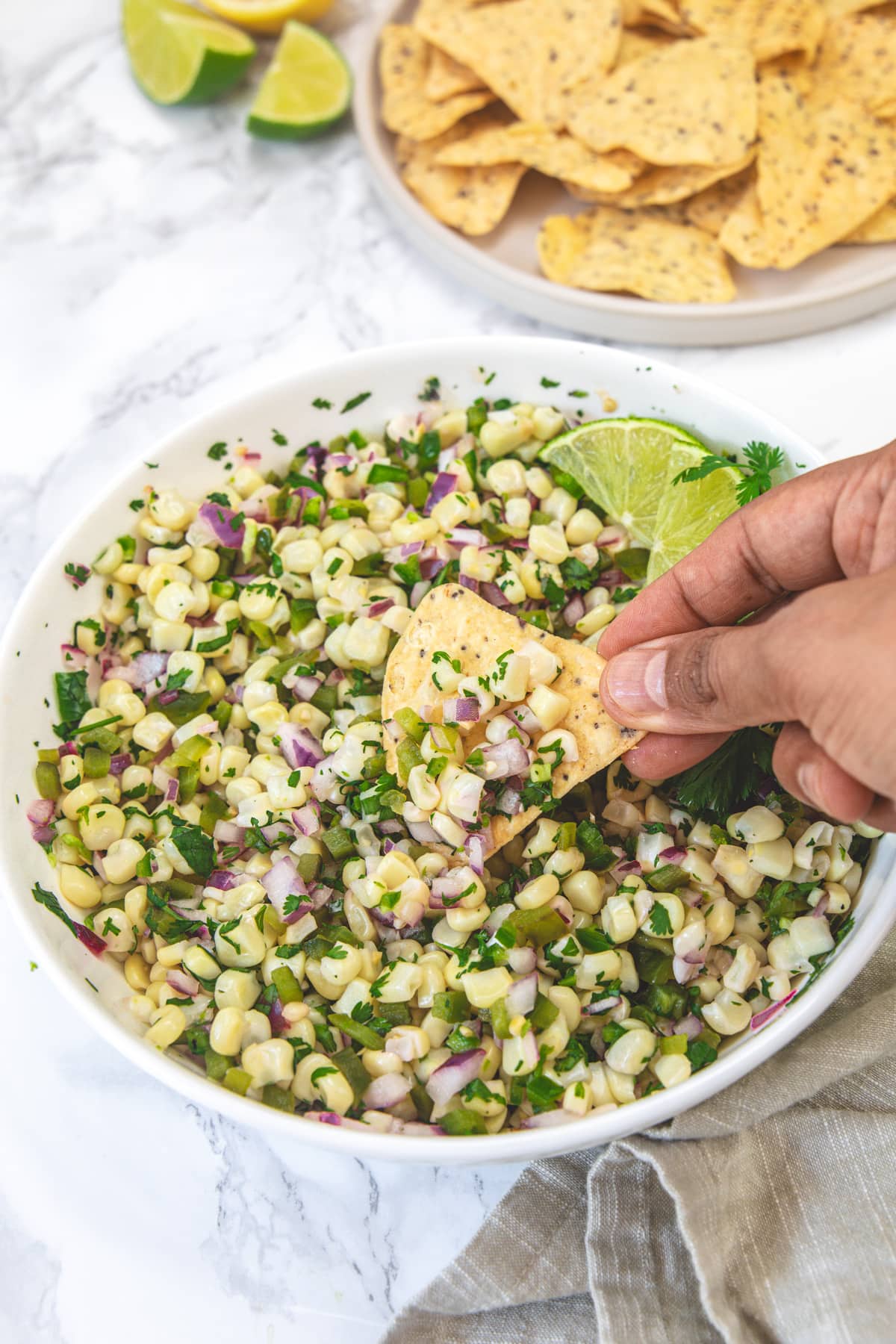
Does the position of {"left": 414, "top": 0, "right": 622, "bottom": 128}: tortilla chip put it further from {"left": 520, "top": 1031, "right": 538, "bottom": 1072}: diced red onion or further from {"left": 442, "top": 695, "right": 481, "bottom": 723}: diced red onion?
{"left": 520, "top": 1031, "right": 538, "bottom": 1072}: diced red onion

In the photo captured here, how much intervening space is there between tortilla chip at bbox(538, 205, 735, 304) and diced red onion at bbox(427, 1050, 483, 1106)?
6.01 feet

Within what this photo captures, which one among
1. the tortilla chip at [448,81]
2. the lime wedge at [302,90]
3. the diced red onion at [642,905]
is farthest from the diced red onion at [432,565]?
the lime wedge at [302,90]

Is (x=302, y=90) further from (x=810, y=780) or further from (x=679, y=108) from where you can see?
(x=810, y=780)

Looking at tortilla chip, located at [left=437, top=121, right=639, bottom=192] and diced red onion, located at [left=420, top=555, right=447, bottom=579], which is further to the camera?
tortilla chip, located at [left=437, top=121, right=639, bottom=192]

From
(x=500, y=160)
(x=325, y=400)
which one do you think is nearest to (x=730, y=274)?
(x=500, y=160)

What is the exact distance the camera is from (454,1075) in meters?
1.77

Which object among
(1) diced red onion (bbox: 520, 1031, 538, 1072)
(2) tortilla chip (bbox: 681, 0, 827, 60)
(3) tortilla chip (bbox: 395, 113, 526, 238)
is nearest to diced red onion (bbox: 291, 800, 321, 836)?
(1) diced red onion (bbox: 520, 1031, 538, 1072)

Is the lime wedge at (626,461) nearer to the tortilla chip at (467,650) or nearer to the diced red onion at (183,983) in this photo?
the tortilla chip at (467,650)

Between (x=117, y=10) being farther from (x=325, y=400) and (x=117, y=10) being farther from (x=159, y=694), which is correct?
(x=159, y=694)

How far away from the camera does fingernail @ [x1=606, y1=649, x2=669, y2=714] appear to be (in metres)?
1.77

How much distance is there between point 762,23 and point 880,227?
1.94 feet

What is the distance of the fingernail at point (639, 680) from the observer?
69.7 inches

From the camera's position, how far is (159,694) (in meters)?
2.14

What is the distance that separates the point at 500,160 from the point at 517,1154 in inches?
89.3
